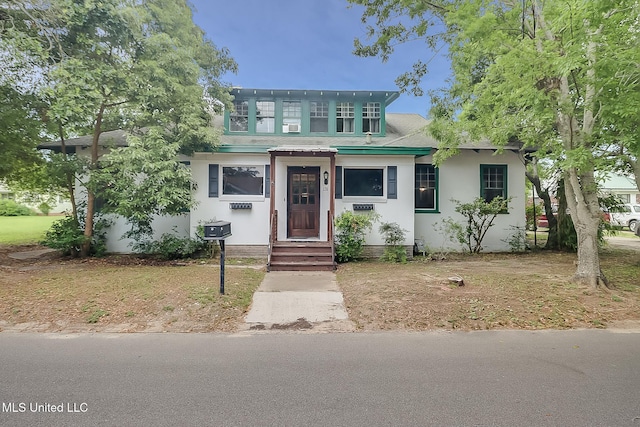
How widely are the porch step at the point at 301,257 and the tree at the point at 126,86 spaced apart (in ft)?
9.20

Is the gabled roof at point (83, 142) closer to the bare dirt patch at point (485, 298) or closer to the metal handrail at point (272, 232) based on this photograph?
the metal handrail at point (272, 232)

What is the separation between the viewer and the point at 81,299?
5258mm

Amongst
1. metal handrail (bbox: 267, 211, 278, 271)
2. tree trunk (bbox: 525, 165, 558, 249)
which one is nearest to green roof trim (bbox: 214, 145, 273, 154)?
metal handrail (bbox: 267, 211, 278, 271)

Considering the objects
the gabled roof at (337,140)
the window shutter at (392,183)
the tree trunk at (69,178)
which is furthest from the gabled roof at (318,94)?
the tree trunk at (69,178)

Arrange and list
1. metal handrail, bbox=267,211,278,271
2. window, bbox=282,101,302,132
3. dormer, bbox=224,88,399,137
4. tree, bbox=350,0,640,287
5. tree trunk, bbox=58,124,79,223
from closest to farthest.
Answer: tree, bbox=350,0,640,287 < metal handrail, bbox=267,211,278,271 < tree trunk, bbox=58,124,79,223 < dormer, bbox=224,88,399,137 < window, bbox=282,101,302,132

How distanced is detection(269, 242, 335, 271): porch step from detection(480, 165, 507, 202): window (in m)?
6.17

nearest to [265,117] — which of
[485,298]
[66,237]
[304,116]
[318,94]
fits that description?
[304,116]

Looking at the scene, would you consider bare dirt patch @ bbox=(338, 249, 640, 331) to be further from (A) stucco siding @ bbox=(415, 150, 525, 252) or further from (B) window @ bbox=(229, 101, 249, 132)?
(B) window @ bbox=(229, 101, 249, 132)

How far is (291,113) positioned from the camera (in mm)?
11852

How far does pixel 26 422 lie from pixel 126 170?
6.47 metres

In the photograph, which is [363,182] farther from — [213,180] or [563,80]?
[563,80]

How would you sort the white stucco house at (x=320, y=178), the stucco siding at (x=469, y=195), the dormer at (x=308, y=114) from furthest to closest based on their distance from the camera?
the dormer at (x=308, y=114) < the stucco siding at (x=469, y=195) < the white stucco house at (x=320, y=178)

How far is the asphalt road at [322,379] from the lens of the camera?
96.9 inches

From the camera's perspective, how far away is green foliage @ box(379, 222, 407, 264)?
933cm
